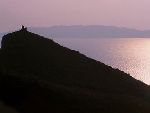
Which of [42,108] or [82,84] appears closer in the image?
[42,108]

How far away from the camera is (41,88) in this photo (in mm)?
24422

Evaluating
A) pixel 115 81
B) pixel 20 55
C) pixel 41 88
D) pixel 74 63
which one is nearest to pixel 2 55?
pixel 20 55

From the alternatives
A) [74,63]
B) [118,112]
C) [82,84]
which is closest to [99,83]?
[82,84]

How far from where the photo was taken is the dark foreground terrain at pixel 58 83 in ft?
78.5

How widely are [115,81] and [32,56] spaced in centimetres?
965

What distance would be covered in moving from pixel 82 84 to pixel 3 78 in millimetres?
13156

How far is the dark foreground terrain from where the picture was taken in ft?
78.5

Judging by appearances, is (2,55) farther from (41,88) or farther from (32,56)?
(41,88)

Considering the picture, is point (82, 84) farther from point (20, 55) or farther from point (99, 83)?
point (20, 55)

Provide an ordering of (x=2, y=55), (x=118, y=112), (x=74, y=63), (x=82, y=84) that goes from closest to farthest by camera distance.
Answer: (x=118, y=112)
(x=82, y=84)
(x=2, y=55)
(x=74, y=63)

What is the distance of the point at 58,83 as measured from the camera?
33.4 m

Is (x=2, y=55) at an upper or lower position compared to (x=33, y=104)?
upper

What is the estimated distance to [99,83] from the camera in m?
38.6

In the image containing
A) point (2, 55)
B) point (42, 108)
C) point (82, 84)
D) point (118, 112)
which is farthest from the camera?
point (2, 55)
